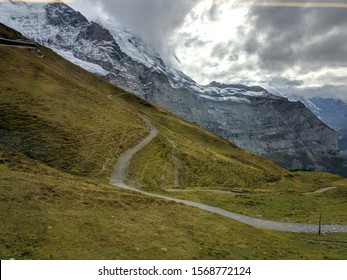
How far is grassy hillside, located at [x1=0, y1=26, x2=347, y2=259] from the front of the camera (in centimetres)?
2456

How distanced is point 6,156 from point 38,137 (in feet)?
89.2

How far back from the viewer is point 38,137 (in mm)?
68312

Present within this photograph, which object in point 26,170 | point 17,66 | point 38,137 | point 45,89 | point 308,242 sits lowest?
point 308,242

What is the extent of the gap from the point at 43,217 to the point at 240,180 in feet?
218

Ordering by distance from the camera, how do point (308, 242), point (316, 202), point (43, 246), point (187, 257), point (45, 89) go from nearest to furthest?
point (43, 246), point (187, 257), point (308, 242), point (316, 202), point (45, 89)

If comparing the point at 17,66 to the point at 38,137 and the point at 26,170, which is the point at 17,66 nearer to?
the point at 38,137

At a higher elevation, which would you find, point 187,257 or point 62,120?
point 62,120

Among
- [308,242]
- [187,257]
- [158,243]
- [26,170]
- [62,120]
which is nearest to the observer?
[187,257]

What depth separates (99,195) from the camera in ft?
123

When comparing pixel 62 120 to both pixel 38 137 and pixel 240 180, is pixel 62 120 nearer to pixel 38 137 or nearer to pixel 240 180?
pixel 38 137

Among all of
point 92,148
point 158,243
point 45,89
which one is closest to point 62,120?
point 92,148

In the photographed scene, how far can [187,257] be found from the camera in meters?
23.9

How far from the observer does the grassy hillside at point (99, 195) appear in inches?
967

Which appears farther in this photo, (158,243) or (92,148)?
(92,148)
